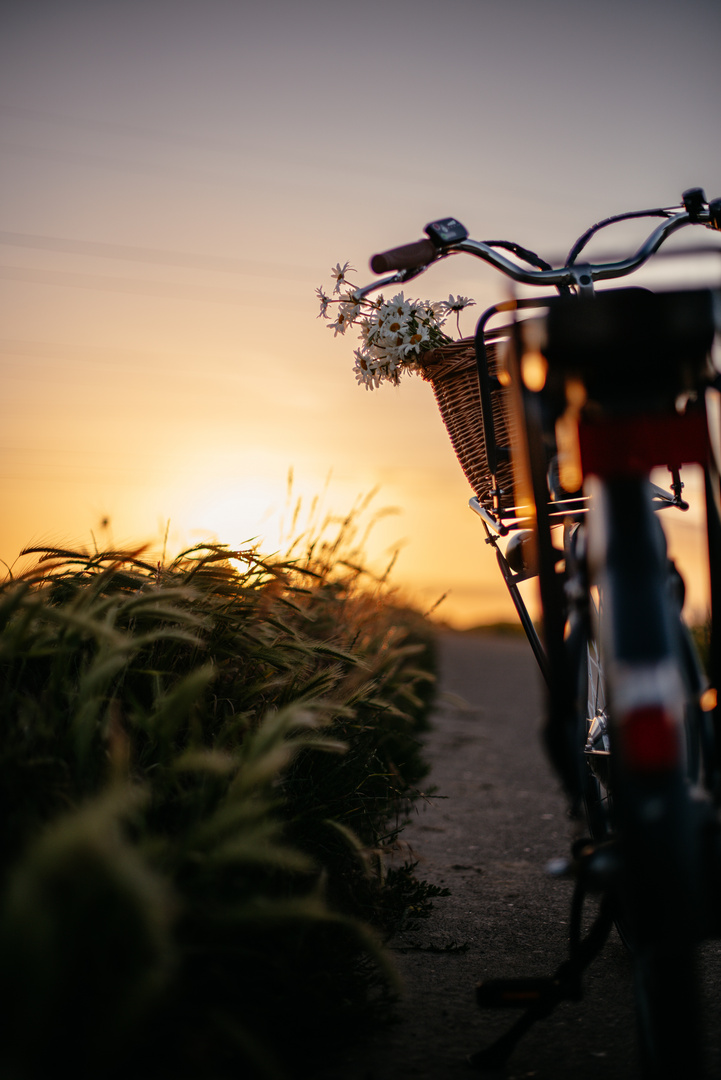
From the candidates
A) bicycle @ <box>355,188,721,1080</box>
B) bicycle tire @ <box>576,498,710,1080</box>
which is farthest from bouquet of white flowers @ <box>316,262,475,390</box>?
bicycle tire @ <box>576,498,710,1080</box>

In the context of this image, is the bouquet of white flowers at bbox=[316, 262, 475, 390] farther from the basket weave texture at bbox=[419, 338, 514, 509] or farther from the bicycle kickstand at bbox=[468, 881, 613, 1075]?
the bicycle kickstand at bbox=[468, 881, 613, 1075]

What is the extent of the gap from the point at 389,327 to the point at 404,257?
51 cm

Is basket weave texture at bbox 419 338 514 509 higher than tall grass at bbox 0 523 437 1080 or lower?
higher

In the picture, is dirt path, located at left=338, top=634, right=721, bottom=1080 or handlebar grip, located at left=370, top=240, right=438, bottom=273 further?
handlebar grip, located at left=370, top=240, right=438, bottom=273

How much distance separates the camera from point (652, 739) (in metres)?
1.34

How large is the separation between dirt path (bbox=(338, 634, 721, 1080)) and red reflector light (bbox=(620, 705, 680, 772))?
0.93 m

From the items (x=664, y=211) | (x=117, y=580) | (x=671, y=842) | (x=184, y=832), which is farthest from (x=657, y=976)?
(x=664, y=211)

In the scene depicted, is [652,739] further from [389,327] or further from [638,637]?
[389,327]

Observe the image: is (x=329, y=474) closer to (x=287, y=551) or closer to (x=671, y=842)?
(x=287, y=551)

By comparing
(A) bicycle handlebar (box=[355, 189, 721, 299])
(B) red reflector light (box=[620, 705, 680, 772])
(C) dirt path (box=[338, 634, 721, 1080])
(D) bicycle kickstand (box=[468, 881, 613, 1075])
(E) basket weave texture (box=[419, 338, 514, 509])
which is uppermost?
(A) bicycle handlebar (box=[355, 189, 721, 299])

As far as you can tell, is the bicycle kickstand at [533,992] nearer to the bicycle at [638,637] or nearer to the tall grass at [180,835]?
the bicycle at [638,637]

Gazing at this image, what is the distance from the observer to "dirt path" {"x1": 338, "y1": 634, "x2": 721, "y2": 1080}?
1.85m

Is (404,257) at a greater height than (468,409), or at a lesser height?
greater

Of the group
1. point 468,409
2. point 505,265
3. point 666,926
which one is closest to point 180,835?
point 666,926
